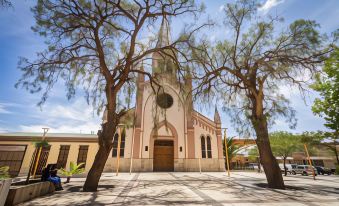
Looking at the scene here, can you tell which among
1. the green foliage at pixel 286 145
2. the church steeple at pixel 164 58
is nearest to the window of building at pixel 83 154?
the church steeple at pixel 164 58

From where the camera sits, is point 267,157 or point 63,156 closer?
point 267,157

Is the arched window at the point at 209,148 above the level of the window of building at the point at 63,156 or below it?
above

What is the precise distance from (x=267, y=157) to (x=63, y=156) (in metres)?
16.7

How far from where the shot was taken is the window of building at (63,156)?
1585cm

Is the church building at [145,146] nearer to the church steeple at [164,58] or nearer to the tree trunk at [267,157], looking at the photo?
the church steeple at [164,58]

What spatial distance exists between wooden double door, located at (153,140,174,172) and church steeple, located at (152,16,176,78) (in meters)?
13.0

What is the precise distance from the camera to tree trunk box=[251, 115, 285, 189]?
8772 millimetres

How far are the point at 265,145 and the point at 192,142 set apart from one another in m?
12.3

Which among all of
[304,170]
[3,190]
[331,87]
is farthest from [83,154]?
[304,170]

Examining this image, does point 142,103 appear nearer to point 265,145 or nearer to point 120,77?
point 120,77

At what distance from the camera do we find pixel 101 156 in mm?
8188

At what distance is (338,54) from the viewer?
7027 mm

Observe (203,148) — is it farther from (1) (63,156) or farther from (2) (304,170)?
(1) (63,156)

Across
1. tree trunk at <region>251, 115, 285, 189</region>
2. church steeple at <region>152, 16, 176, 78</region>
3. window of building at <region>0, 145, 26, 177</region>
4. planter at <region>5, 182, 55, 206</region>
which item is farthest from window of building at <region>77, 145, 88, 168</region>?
tree trunk at <region>251, 115, 285, 189</region>
